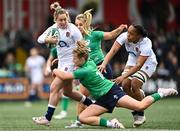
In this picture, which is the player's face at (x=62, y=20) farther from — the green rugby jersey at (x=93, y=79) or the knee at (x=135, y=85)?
the knee at (x=135, y=85)

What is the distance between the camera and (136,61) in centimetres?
1717

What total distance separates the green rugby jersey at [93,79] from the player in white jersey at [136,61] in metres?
0.71

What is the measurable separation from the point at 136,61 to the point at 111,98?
1.70m

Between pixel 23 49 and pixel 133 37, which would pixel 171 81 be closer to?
pixel 23 49

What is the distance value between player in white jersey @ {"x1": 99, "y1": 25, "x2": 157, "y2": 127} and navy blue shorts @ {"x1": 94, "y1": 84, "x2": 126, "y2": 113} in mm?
608

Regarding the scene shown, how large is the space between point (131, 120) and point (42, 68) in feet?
39.7

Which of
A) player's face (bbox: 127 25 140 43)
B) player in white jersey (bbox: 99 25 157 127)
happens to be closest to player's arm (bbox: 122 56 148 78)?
player in white jersey (bbox: 99 25 157 127)

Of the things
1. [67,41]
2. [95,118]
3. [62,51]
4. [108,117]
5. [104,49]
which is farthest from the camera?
[104,49]

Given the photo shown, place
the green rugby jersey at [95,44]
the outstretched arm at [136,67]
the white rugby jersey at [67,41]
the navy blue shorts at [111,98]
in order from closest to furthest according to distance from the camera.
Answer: the navy blue shorts at [111,98]
the outstretched arm at [136,67]
the white rugby jersey at [67,41]
the green rugby jersey at [95,44]

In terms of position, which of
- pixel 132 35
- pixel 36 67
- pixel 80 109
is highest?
pixel 36 67

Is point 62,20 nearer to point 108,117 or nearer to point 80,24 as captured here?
point 80,24

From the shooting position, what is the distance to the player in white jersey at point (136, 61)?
16578 millimetres

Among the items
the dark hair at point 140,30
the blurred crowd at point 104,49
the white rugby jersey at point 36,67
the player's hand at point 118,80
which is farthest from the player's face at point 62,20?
the blurred crowd at point 104,49

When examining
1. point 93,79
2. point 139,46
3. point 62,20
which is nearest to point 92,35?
point 62,20
